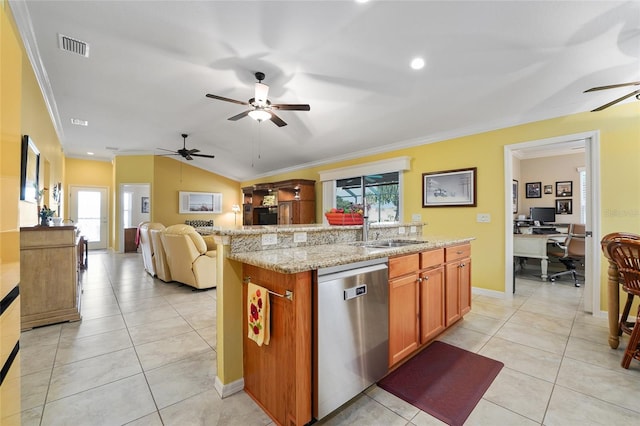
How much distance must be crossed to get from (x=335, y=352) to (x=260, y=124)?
15.4 ft

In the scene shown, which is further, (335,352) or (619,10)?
(619,10)

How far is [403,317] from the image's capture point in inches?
80.8

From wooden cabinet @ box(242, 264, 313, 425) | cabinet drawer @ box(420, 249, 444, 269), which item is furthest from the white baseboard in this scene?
cabinet drawer @ box(420, 249, 444, 269)

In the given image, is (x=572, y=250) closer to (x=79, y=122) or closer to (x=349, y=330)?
(x=349, y=330)

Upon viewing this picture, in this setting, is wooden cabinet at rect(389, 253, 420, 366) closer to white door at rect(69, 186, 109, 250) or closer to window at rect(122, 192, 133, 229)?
window at rect(122, 192, 133, 229)

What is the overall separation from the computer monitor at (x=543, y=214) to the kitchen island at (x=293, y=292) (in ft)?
16.1

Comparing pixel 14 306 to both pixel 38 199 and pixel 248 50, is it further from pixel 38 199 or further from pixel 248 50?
pixel 38 199

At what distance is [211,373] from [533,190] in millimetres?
7649

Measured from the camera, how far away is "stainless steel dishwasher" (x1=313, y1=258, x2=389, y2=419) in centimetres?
147

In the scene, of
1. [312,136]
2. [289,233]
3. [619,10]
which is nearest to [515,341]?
[289,233]

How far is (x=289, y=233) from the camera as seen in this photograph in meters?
2.14

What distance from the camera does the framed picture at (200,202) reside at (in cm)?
889

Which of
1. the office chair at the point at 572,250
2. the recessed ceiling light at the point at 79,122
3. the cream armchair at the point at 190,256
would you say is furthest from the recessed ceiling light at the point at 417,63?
the recessed ceiling light at the point at 79,122

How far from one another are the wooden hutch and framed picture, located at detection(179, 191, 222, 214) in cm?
182
